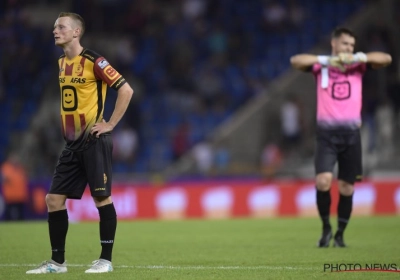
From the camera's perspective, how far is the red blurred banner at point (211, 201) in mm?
21234

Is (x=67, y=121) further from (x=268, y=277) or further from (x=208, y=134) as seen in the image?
(x=208, y=134)

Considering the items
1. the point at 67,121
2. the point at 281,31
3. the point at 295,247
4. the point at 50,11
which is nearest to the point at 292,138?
the point at 281,31

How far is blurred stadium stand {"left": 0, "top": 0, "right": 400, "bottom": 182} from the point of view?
2481 centimetres

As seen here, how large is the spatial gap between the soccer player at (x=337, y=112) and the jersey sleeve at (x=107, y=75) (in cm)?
349

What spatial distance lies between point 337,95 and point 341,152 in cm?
74

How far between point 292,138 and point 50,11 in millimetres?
9568

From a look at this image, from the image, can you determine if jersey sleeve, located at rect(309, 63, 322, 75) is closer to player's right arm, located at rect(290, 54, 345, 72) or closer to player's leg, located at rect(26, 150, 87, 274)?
player's right arm, located at rect(290, 54, 345, 72)

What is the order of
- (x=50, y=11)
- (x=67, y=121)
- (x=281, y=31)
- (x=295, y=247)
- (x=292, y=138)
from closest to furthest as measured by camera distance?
(x=67, y=121) → (x=295, y=247) → (x=292, y=138) → (x=281, y=31) → (x=50, y=11)

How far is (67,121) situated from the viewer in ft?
29.0

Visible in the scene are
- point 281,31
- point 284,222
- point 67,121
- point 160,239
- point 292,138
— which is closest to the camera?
point 67,121

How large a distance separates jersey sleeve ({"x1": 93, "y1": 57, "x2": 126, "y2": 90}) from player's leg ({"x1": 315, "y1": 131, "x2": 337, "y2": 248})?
3.73m

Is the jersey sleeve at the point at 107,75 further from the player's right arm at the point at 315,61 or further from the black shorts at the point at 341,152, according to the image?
the black shorts at the point at 341,152

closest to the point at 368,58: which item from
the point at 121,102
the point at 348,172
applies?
the point at 348,172

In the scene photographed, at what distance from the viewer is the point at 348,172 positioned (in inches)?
464
